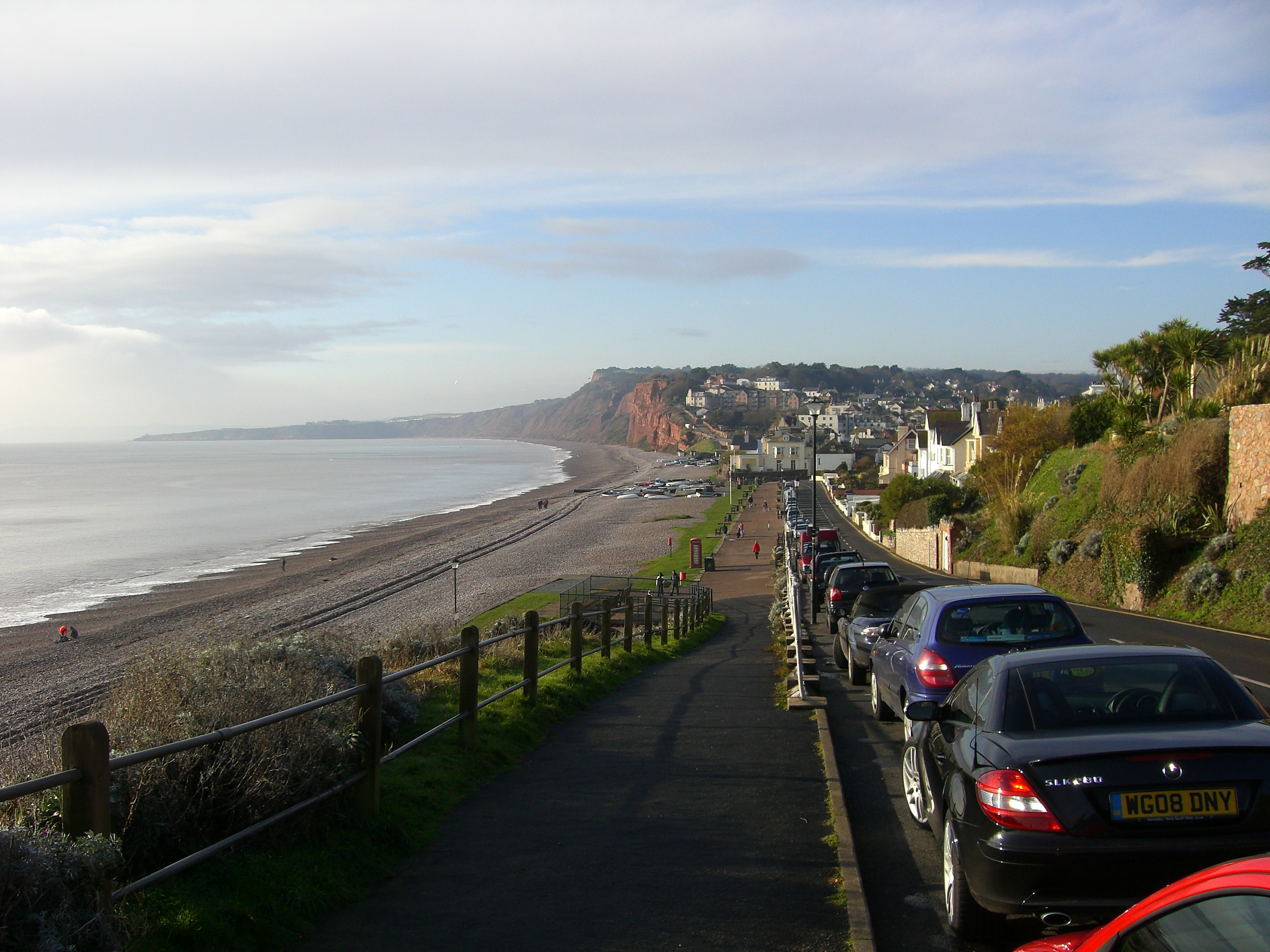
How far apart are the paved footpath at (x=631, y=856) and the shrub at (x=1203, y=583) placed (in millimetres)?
15671

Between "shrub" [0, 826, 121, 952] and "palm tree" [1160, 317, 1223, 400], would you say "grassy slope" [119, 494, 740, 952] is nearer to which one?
"shrub" [0, 826, 121, 952]

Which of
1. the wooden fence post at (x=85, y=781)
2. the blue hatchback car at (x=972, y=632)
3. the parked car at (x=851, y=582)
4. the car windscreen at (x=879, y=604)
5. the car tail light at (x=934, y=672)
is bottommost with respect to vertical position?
the parked car at (x=851, y=582)

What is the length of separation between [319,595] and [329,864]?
38.5 m

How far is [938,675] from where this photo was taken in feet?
27.4

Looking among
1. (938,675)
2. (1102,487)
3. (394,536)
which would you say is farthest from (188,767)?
(394,536)

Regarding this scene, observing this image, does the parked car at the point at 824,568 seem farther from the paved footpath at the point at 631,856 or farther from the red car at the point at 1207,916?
the red car at the point at 1207,916

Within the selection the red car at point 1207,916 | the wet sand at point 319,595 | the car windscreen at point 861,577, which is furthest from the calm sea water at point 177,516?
the red car at point 1207,916

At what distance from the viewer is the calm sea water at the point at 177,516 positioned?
1887 inches

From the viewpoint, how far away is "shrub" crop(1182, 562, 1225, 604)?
68.8ft

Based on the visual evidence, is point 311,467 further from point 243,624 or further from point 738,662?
point 738,662

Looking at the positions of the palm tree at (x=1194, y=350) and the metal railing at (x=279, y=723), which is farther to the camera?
the palm tree at (x=1194, y=350)

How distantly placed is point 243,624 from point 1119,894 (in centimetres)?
3292

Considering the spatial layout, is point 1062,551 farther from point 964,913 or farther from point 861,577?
point 964,913

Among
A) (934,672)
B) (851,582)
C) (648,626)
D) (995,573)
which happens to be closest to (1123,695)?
(934,672)
